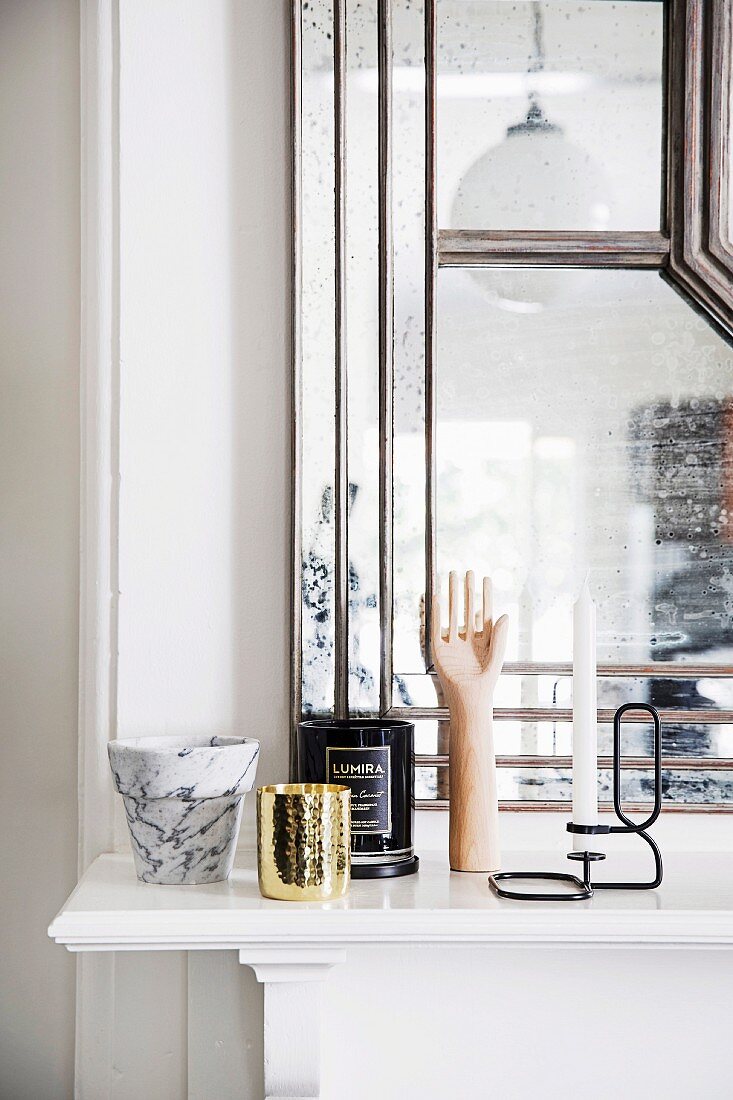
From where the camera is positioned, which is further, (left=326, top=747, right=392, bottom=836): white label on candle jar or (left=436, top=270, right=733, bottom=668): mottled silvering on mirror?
(left=436, top=270, right=733, bottom=668): mottled silvering on mirror

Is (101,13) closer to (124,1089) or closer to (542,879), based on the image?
(542,879)

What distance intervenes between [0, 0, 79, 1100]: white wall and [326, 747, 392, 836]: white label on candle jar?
31 centimetres

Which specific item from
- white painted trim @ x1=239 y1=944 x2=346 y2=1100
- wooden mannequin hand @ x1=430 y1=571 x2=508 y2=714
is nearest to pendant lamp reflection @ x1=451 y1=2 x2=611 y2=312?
wooden mannequin hand @ x1=430 y1=571 x2=508 y2=714

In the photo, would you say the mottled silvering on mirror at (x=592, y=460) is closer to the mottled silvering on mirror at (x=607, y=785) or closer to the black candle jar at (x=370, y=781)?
the mottled silvering on mirror at (x=607, y=785)

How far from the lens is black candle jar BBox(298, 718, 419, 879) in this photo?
0.82m

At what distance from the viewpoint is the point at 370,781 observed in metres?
0.82

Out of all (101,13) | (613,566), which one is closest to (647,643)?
(613,566)

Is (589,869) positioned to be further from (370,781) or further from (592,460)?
(592,460)

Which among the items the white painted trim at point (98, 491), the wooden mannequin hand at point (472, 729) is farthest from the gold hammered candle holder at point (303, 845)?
the white painted trim at point (98, 491)

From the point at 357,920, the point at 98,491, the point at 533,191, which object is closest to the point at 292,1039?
the point at 357,920

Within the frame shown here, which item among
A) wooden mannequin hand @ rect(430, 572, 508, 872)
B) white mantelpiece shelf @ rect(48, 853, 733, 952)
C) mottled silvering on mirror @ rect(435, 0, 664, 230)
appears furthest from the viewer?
mottled silvering on mirror @ rect(435, 0, 664, 230)

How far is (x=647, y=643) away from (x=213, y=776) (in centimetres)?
41

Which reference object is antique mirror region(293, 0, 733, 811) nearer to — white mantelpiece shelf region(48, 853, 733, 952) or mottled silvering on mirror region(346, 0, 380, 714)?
mottled silvering on mirror region(346, 0, 380, 714)

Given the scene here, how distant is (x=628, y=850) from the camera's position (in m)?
0.94
